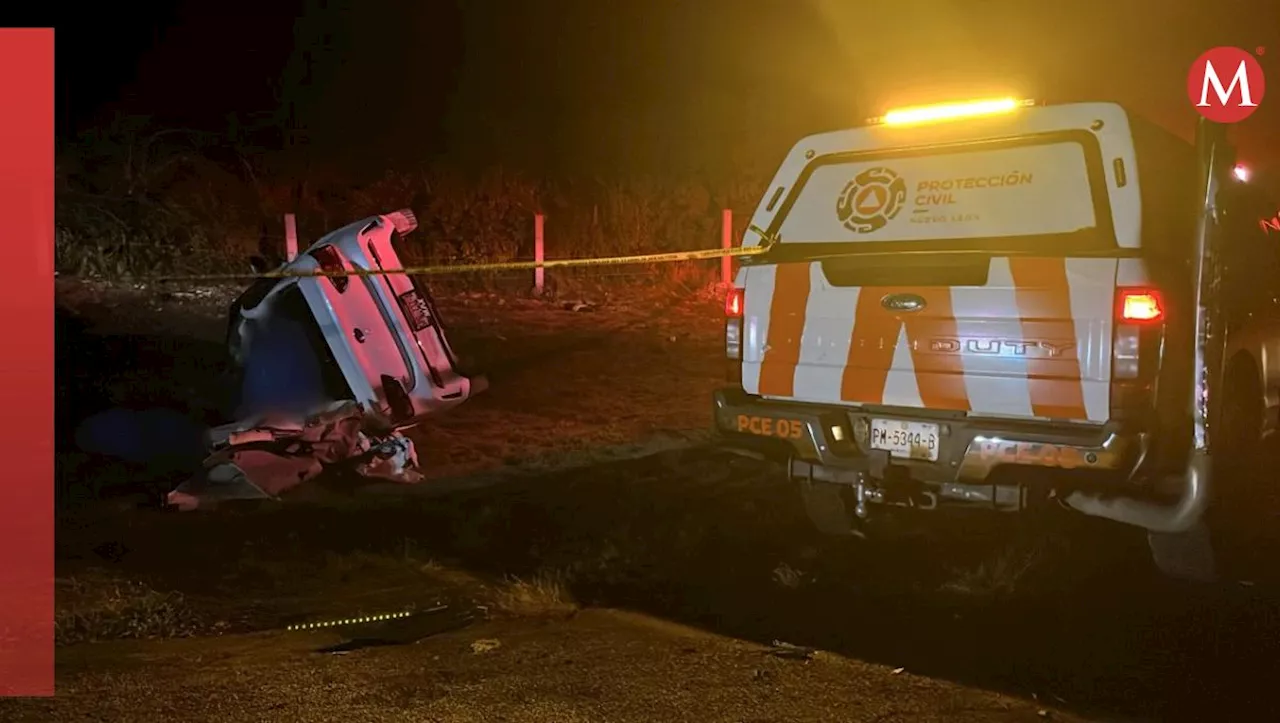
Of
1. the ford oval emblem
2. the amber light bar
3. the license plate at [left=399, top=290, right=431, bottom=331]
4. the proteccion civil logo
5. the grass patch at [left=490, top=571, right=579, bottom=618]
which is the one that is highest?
the amber light bar

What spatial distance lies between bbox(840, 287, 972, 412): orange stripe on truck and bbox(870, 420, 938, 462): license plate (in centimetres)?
10

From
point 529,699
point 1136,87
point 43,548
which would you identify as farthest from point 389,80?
point 529,699

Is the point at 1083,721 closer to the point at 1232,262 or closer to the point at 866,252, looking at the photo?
the point at 866,252

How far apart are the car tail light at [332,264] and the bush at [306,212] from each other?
7847 millimetres

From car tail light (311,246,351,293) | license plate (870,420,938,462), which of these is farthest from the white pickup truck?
car tail light (311,246,351,293)

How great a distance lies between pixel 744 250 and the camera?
583cm

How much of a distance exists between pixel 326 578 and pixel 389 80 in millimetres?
32069

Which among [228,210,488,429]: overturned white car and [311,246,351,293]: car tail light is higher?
[311,246,351,293]: car tail light

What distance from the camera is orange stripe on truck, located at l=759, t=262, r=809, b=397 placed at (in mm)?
5551

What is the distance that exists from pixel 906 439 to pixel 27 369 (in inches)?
331

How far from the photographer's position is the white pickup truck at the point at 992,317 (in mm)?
4723

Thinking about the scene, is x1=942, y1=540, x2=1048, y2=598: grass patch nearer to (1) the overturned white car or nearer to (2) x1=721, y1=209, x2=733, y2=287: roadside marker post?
(1) the overturned white car

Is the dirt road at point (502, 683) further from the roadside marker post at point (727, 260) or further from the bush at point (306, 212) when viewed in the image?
the bush at point (306, 212)

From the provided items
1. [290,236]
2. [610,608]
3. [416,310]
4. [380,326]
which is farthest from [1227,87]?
[290,236]
